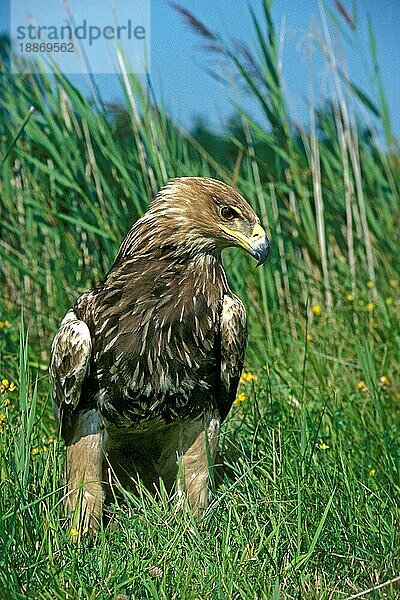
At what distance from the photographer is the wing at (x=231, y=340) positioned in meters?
3.40

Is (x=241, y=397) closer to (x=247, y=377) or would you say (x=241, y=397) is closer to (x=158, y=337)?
(x=247, y=377)

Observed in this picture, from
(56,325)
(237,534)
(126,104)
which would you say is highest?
(126,104)

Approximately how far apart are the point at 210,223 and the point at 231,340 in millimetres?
447

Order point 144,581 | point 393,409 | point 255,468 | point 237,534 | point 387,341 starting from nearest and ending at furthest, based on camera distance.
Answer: point 144,581
point 237,534
point 255,468
point 393,409
point 387,341

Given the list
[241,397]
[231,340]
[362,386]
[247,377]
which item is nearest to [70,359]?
[231,340]

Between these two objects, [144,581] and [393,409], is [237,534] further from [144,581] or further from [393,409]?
[393,409]

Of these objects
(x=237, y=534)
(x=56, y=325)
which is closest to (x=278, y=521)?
(x=237, y=534)

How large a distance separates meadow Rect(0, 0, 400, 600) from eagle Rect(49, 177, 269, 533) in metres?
0.15

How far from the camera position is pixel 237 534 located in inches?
117

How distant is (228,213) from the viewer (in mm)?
3277

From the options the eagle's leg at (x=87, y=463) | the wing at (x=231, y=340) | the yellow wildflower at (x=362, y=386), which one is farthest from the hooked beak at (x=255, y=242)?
the yellow wildflower at (x=362, y=386)

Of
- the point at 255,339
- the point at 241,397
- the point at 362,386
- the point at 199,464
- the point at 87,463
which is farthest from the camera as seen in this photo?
the point at 255,339

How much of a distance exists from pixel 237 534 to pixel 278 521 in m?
0.14

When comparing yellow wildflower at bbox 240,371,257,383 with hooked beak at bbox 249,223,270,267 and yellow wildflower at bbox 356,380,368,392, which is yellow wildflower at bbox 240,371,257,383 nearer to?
yellow wildflower at bbox 356,380,368,392
